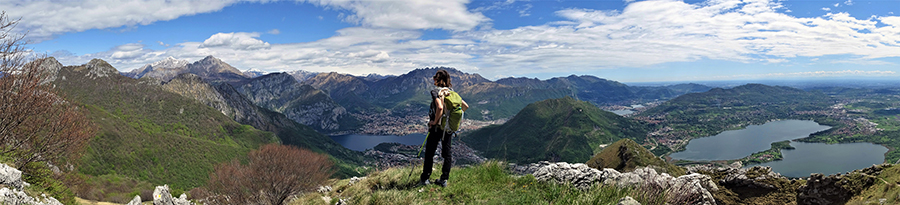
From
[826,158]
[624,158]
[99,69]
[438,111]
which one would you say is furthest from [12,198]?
[99,69]

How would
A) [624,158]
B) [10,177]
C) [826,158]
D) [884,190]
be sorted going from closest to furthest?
[884,190]
[10,177]
[624,158]
[826,158]

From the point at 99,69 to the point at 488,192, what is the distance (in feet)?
856

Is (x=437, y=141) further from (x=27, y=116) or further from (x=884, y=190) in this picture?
(x=27, y=116)

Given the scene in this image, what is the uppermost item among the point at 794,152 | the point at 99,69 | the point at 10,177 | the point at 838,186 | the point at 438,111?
the point at 99,69

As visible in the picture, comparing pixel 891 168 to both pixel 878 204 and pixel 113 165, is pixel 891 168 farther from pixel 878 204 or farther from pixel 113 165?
pixel 113 165

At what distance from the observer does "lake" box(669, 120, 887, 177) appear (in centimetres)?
11406

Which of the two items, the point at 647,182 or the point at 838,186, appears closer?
the point at 647,182

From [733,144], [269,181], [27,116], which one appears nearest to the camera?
[27,116]

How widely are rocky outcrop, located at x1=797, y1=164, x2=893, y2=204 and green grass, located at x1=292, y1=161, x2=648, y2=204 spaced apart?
192 inches

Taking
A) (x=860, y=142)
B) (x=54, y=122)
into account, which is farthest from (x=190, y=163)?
(x=860, y=142)

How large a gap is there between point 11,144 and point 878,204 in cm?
2862

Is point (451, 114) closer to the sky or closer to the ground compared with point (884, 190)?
closer to the sky

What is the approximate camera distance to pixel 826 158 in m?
127

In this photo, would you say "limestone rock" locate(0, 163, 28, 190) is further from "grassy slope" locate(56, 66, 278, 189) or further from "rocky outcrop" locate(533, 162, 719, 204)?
"grassy slope" locate(56, 66, 278, 189)
